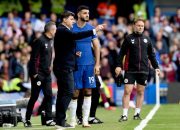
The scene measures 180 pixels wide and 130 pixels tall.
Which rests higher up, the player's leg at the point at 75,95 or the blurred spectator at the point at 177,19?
the blurred spectator at the point at 177,19

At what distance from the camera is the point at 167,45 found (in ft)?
98.7

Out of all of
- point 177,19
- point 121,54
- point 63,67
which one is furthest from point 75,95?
point 177,19

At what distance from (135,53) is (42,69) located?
7.33 ft

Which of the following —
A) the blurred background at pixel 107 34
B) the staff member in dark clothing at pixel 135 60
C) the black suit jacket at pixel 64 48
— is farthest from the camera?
the blurred background at pixel 107 34

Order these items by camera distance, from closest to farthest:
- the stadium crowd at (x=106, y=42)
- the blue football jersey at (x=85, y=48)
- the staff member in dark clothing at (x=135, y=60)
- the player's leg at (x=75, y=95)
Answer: the player's leg at (x=75, y=95) → the blue football jersey at (x=85, y=48) → the staff member in dark clothing at (x=135, y=60) → the stadium crowd at (x=106, y=42)

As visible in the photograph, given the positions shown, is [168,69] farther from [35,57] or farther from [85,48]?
[85,48]

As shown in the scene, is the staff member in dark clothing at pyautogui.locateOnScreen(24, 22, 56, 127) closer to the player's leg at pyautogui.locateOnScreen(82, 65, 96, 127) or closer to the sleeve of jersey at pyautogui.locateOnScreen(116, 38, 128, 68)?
the player's leg at pyautogui.locateOnScreen(82, 65, 96, 127)

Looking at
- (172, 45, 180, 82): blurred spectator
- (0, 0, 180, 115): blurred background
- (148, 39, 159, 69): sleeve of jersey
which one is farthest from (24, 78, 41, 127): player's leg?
(172, 45, 180, 82): blurred spectator

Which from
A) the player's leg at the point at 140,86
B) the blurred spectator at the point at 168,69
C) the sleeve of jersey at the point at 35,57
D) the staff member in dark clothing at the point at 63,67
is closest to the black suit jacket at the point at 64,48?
the staff member in dark clothing at the point at 63,67

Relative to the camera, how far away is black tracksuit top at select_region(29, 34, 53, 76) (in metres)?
16.8

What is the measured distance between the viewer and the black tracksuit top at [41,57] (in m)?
16.8

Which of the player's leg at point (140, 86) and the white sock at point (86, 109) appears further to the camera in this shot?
the player's leg at point (140, 86)

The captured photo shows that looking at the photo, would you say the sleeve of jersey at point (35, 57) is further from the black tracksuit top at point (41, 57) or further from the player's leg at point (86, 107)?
the player's leg at point (86, 107)

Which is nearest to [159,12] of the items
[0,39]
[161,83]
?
[161,83]
